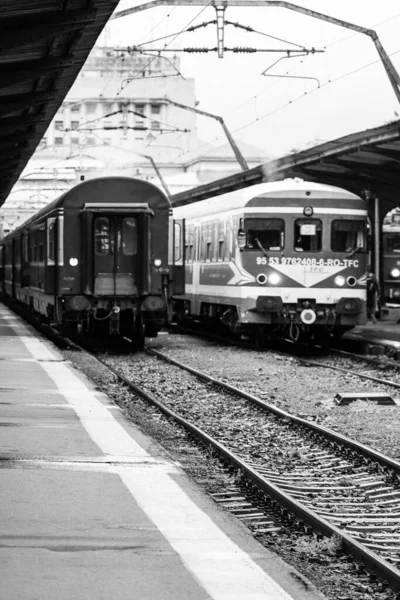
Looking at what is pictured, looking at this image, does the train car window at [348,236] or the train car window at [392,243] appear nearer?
the train car window at [348,236]

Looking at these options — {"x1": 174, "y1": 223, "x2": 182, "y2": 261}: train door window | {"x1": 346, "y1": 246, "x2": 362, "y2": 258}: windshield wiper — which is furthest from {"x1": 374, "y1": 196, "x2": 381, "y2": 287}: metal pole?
{"x1": 174, "y1": 223, "x2": 182, "y2": 261}: train door window

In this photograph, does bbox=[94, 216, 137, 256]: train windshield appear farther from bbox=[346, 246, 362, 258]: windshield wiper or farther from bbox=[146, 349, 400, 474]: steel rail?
bbox=[146, 349, 400, 474]: steel rail

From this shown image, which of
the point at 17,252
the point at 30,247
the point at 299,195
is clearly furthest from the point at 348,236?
the point at 17,252

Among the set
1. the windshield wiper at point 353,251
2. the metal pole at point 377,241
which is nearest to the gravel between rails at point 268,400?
the windshield wiper at point 353,251

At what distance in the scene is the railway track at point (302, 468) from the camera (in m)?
7.39

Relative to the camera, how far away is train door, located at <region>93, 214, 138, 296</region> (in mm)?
22328

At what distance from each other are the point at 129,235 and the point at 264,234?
2.64 meters

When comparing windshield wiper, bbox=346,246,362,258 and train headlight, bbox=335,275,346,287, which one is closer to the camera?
train headlight, bbox=335,275,346,287

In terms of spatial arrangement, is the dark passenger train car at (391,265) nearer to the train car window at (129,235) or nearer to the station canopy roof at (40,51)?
the train car window at (129,235)

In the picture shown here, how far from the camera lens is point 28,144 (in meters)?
22.0

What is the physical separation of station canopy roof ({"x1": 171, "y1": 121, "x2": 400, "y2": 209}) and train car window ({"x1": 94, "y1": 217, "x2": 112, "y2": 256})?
4.29 m

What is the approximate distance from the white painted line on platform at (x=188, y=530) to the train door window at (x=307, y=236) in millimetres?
11415

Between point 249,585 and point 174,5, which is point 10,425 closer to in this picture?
point 249,585

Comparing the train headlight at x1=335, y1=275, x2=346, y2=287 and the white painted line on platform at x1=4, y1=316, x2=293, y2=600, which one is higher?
the train headlight at x1=335, y1=275, x2=346, y2=287
